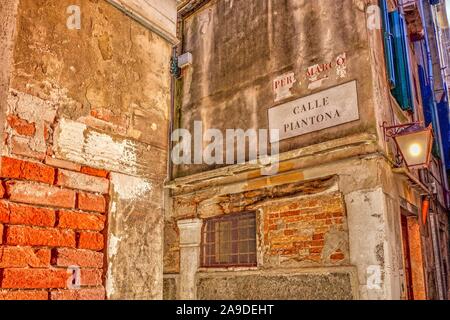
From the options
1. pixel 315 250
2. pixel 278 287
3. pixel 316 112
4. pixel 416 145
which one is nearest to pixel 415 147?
pixel 416 145

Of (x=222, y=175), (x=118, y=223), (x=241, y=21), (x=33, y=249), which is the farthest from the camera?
(x=241, y=21)

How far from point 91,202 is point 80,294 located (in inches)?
15.9

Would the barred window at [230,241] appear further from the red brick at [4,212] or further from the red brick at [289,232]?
the red brick at [4,212]

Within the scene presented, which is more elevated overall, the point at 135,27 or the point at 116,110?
the point at 135,27

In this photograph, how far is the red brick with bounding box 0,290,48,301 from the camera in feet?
4.78

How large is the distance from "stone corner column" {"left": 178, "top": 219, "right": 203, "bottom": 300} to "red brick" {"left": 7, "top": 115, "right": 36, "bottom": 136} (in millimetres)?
5657

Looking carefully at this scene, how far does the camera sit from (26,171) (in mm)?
1599

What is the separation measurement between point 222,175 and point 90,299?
17.2ft

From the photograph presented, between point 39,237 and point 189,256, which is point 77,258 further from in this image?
point 189,256

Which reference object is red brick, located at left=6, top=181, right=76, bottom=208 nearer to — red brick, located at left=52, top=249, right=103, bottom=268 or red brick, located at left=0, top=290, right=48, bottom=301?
red brick, located at left=52, top=249, right=103, bottom=268

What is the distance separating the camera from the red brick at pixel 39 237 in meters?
1.50

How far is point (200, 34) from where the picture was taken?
848 cm
